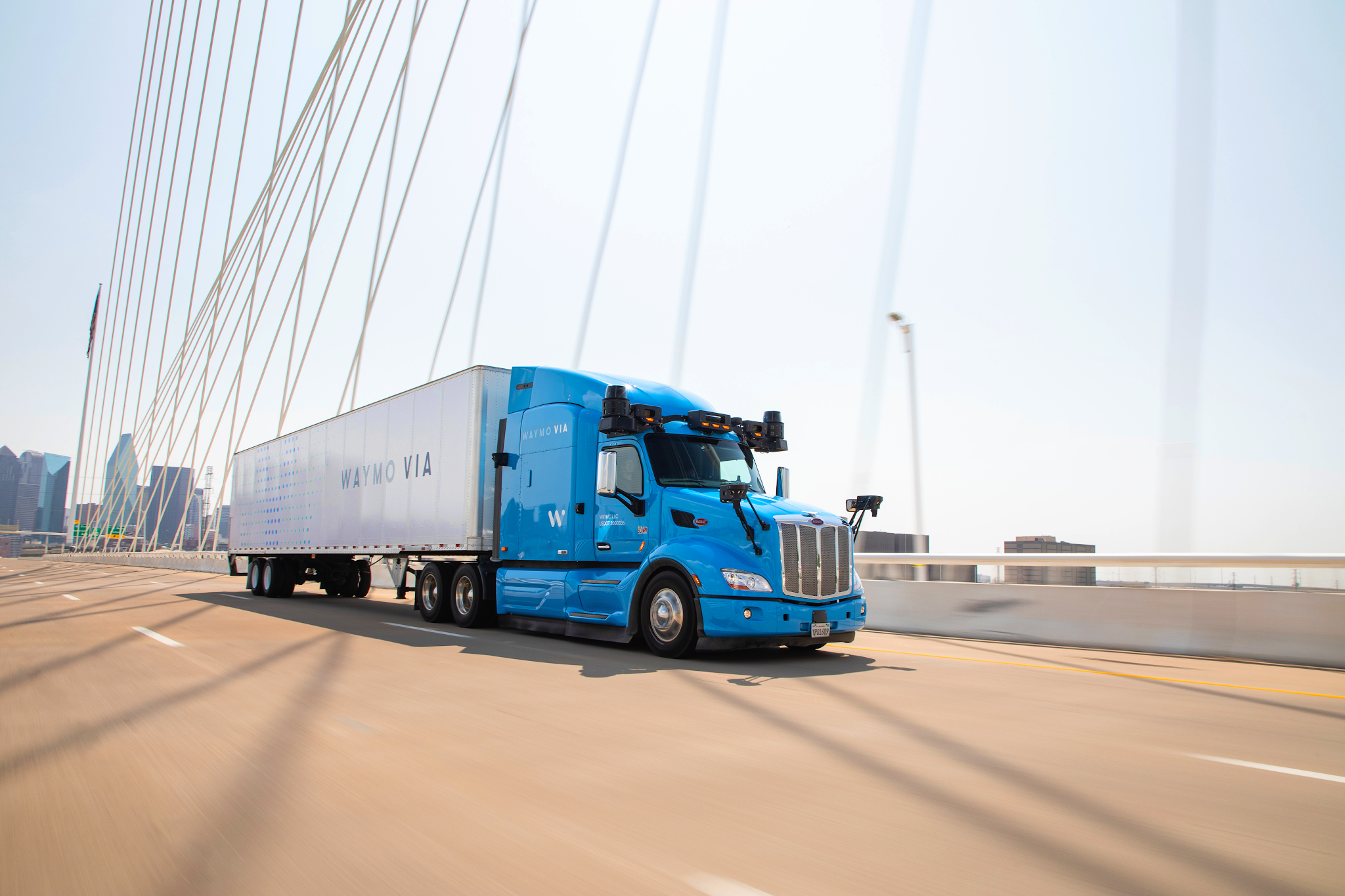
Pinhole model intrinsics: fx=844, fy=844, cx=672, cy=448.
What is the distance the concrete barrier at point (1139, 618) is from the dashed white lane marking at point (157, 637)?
9.58 meters

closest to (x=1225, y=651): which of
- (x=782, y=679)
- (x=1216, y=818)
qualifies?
(x=782, y=679)

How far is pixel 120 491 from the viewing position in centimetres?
6912

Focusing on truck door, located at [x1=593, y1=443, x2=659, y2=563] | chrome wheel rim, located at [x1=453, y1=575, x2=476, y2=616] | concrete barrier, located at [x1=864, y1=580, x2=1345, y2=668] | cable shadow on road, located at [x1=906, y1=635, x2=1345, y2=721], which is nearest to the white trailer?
chrome wheel rim, located at [x1=453, y1=575, x2=476, y2=616]

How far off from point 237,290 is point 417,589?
34.8 m

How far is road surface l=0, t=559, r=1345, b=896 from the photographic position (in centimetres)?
293

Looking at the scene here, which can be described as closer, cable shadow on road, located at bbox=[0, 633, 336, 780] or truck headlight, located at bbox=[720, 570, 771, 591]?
cable shadow on road, located at bbox=[0, 633, 336, 780]

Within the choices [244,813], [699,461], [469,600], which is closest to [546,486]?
[699,461]

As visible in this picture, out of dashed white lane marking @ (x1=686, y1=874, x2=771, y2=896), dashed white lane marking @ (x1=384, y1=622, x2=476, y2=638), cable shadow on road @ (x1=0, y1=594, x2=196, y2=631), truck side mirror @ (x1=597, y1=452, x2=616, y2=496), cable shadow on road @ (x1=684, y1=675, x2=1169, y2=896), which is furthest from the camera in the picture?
cable shadow on road @ (x1=0, y1=594, x2=196, y2=631)

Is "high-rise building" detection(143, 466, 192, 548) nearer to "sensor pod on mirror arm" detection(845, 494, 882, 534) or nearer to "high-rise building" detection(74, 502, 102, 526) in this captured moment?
"high-rise building" detection(74, 502, 102, 526)

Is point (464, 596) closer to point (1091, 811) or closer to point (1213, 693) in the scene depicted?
point (1213, 693)

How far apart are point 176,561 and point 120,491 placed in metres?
30.8

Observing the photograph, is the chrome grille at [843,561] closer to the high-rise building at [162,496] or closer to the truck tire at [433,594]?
the truck tire at [433,594]

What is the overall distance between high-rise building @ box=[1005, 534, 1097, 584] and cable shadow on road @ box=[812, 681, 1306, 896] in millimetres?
6245

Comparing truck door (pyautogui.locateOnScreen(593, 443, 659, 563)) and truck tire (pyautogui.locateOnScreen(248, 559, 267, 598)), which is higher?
truck door (pyautogui.locateOnScreen(593, 443, 659, 563))
